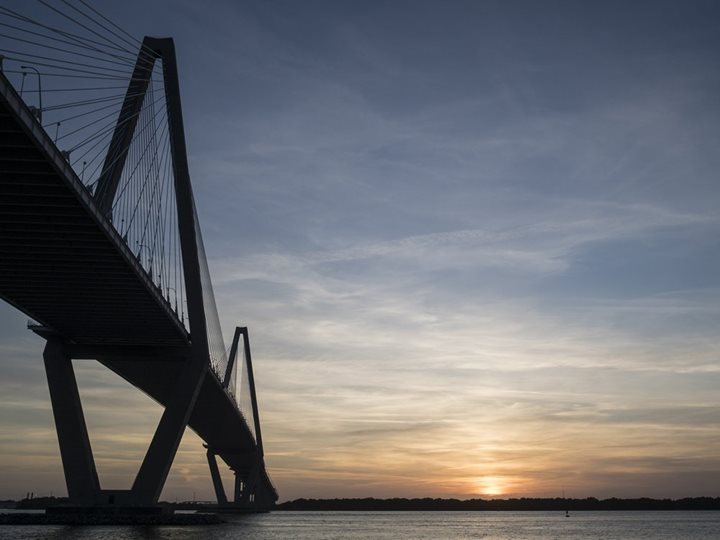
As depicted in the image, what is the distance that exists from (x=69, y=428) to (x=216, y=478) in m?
54.1

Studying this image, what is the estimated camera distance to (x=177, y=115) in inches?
1347

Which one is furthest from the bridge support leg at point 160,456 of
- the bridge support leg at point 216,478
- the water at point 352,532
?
the bridge support leg at point 216,478

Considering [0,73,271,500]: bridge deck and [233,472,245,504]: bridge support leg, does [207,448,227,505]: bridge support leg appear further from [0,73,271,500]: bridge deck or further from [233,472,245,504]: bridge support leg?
[0,73,271,500]: bridge deck

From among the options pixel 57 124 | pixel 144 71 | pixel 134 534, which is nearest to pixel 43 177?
pixel 57 124

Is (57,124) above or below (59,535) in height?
above

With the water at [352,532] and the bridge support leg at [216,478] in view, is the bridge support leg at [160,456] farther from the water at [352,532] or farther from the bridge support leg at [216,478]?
the bridge support leg at [216,478]

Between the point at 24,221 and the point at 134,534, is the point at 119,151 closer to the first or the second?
the point at 24,221

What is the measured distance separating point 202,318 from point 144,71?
Result: 12.1m

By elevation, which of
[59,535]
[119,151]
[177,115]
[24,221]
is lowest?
[59,535]

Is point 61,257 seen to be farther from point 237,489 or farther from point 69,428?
point 237,489

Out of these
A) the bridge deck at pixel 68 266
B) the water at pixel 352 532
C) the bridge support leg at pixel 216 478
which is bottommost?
the water at pixel 352 532

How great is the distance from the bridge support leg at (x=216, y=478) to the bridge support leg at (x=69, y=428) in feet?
154

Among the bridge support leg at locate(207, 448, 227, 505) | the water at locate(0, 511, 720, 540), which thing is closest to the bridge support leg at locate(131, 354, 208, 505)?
the water at locate(0, 511, 720, 540)

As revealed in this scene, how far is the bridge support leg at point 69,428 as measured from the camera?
127 feet
